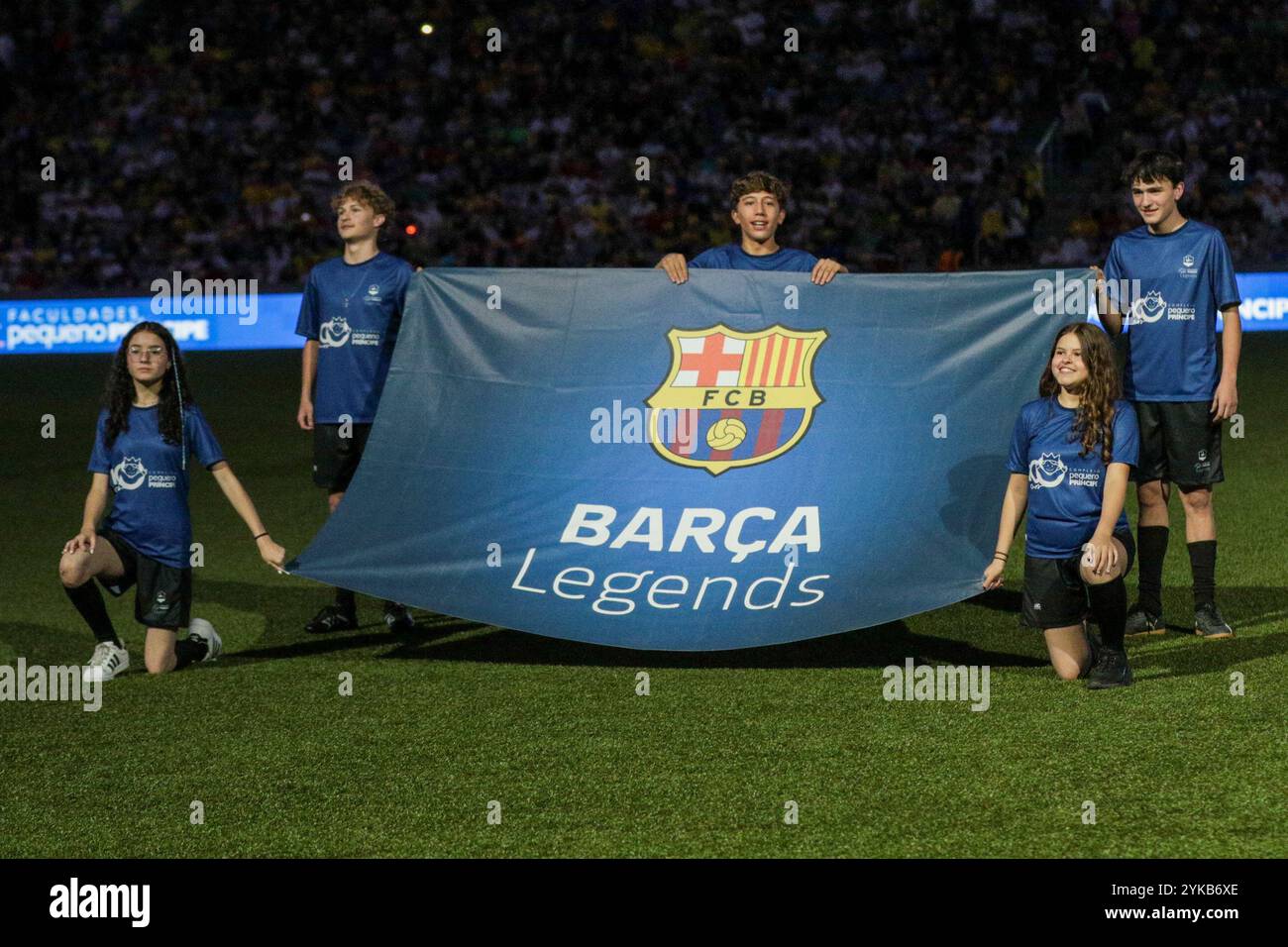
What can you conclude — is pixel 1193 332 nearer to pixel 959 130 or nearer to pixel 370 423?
pixel 370 423

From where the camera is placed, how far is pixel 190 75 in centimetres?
2238

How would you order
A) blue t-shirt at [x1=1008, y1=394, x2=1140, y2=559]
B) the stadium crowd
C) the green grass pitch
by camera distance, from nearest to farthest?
1. the green grass pitch
2. blue t-shirt at [x1=1008, y1=394, x2=1140, y2=559]
3. the stadium crowd

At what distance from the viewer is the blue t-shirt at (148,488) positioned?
227 inches

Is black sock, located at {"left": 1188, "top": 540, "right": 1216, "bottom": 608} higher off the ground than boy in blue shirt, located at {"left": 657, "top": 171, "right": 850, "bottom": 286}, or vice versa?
boy in blue shirt, located at {"left": 657, "top": 171, "right": 850, "bottom": 286}

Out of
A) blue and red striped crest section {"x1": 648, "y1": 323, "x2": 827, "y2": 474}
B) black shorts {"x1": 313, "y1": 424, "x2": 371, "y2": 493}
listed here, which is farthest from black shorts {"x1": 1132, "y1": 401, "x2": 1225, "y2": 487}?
black shorts {"x1": 313, "y1": 424, "x2": 371, "y2": 493}

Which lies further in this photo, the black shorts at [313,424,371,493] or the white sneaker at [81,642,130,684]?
the black shorts at [313,424,371,493]

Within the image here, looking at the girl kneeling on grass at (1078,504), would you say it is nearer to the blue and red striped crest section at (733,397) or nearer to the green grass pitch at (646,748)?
the green grass pitch at (646,748)

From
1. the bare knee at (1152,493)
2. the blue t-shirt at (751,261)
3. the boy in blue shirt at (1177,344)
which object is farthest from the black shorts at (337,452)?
the bare knee at (1152,493)

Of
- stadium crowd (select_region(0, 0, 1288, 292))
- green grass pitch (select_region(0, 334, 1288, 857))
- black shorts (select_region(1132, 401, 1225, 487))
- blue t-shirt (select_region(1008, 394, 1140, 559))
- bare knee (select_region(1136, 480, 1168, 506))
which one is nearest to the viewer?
green grass pitch (select_region(0, 334, 1288, 857))

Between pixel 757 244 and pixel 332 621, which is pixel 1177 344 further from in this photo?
pixel 332 621

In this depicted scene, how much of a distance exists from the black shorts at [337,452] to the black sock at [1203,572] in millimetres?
3215

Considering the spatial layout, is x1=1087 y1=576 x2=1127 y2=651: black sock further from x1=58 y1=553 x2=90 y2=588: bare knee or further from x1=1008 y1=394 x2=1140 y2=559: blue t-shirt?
x1=58 y1=553 x2=90 y2=588: bare knee

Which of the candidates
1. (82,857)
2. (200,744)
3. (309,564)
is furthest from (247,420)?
(82,857)

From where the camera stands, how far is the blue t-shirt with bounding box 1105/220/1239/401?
5848 mm
